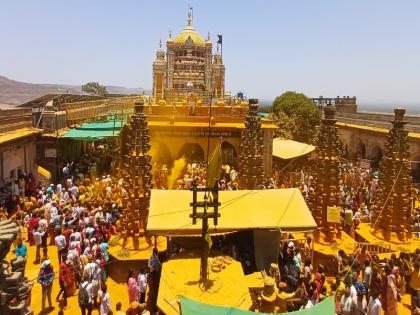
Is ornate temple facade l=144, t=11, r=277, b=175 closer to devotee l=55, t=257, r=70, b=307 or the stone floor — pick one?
the stone floor

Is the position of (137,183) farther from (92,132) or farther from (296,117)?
(296,117)

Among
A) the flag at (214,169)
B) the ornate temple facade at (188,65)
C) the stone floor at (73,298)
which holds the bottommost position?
the stone floor at (73,298)

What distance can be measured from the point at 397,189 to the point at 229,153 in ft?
43.7

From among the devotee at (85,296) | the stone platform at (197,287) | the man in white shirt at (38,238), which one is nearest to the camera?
the stone platform at (197,287)

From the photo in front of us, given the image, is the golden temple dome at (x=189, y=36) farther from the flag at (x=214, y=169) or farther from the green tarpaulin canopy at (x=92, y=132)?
the flag at (x=214, y=169)

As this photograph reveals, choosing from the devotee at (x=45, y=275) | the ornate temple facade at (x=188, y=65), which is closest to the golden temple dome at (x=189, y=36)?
the ornate temple facade at (x=188, y=65)

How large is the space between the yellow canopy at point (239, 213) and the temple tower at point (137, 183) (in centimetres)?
134

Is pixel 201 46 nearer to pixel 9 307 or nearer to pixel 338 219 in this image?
pixel 338 219

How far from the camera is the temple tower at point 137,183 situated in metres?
12.7

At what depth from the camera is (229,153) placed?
26000 millimetres

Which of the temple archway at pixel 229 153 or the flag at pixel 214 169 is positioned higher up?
the flag at pixel 214 169

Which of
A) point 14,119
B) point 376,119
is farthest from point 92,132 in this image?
point 376,119

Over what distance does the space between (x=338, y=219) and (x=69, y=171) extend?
14947mm

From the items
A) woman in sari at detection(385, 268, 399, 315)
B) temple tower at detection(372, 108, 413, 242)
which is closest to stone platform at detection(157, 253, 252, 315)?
woman in sari at detection(385, 268, 399, 315)
